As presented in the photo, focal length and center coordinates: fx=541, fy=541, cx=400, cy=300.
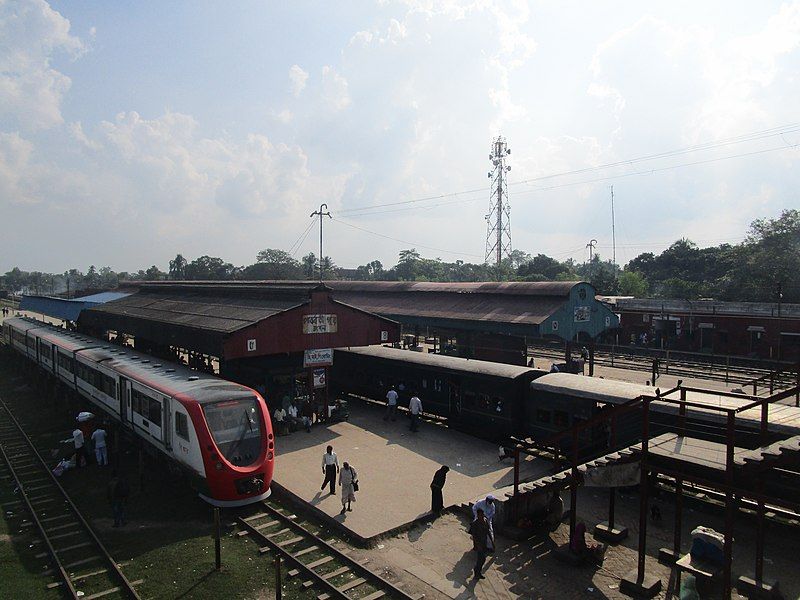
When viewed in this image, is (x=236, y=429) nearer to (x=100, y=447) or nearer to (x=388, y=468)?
(x=388, y=468)

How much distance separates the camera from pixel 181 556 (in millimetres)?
11430

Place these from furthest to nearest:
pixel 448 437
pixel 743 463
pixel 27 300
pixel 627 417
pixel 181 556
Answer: pixel 27 300 < pixel 448 437 < pixel 627 417 < pixel 181 556 < pixel 743 463

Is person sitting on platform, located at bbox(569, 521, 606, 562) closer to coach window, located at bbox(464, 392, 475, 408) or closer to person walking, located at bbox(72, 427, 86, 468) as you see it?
coach window, located at bbox(464, 392, 475, 408)

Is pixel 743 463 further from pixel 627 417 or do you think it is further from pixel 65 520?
pixel 65 520

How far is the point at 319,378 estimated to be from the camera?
72.5 feet

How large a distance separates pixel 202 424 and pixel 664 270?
88009 mm

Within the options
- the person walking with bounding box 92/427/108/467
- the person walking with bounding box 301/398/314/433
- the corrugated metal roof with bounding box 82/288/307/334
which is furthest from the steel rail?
the person walking with bounding box 301/398/314/433

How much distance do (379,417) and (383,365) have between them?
2505 millimetres

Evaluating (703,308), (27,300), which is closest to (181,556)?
(703,308)

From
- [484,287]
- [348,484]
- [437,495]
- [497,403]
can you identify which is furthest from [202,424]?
[484,287]

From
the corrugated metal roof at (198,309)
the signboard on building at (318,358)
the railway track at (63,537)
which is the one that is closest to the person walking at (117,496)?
the railway track at (63,537)

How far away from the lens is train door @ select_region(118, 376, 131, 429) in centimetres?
1705

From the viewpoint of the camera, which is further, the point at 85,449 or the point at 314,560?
the point at 85,449

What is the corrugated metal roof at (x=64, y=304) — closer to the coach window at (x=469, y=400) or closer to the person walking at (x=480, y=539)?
the coach window at (x=469, y=400)
